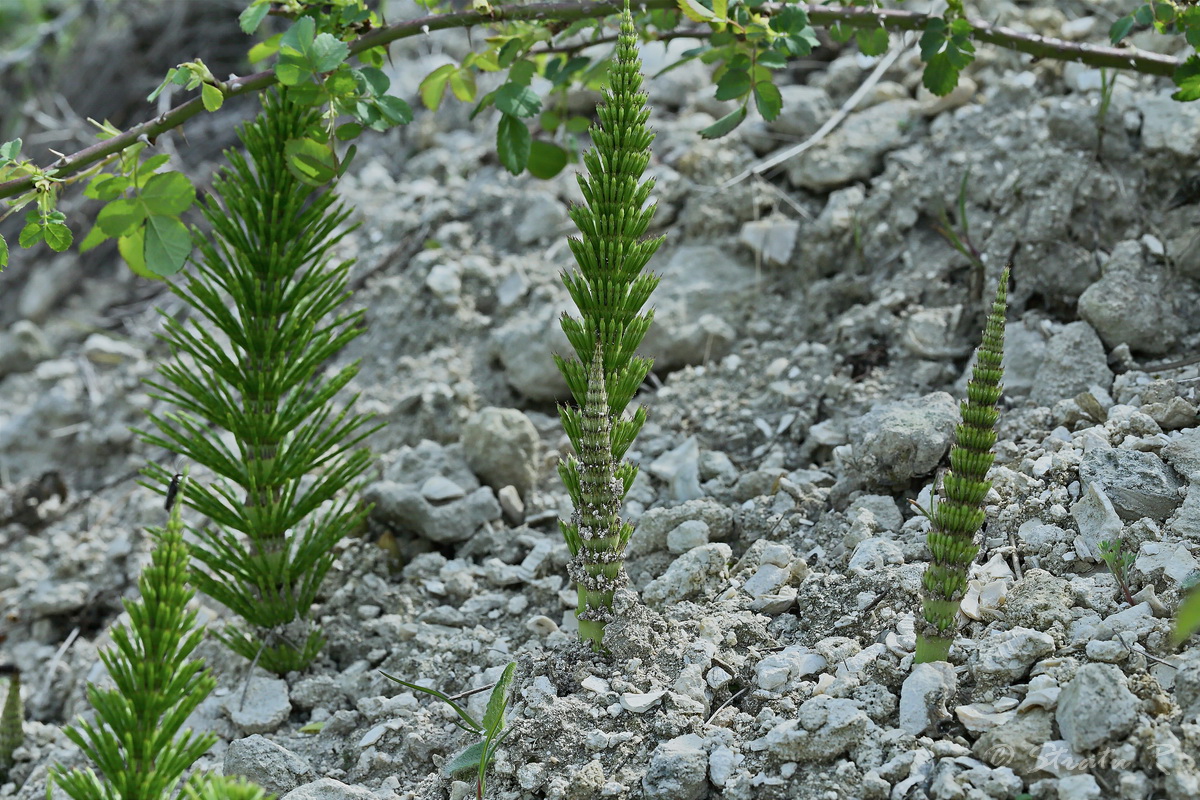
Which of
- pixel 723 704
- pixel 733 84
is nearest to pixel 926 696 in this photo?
pixel 723 704

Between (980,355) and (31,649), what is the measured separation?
3343 mm

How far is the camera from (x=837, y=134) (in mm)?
4242

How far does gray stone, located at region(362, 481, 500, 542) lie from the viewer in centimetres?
339

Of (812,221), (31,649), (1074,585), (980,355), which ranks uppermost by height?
(812,221)

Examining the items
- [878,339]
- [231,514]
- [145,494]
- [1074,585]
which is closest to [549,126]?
[878,339]

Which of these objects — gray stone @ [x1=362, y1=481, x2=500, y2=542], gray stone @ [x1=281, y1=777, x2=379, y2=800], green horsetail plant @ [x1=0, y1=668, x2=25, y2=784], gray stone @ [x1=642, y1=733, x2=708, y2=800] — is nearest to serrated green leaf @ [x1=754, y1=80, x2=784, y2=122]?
gray stone @ [x1=362, y1=481, x2=500, y2=542]

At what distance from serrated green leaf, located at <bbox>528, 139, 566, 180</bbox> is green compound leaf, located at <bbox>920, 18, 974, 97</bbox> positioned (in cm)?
116

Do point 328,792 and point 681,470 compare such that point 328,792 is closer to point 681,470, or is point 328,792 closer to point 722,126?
point 681,470

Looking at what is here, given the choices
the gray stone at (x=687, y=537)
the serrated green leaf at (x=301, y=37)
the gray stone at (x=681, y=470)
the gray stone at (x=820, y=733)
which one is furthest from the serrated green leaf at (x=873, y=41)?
the gray stone at (x=820, y=733)

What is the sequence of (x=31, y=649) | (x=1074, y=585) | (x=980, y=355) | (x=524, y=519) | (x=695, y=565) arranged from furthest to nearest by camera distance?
(x=31, y=649) < (x=524, y=519) < (x=695, y=565) < (x=1074, y=585) < (x=980, y=355)

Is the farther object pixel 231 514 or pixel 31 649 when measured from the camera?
pixel 31 649

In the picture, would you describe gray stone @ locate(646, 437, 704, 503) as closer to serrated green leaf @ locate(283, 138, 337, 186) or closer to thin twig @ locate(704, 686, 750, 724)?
thin twig @ locate(704, 686, 750, 724)

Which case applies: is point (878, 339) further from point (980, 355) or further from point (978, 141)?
point (980, 355)

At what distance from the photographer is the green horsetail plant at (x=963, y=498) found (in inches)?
83.7
